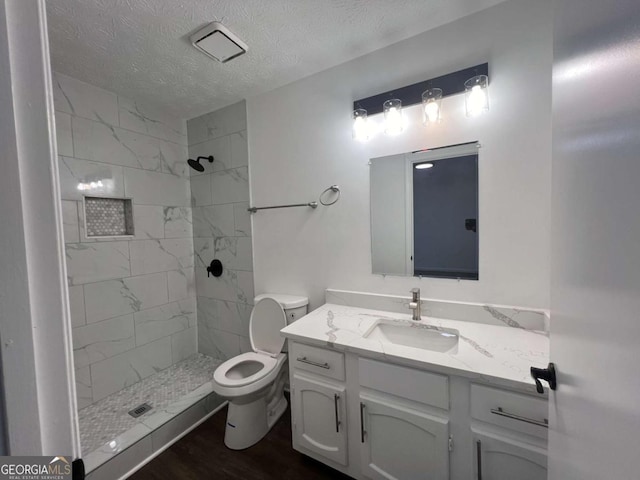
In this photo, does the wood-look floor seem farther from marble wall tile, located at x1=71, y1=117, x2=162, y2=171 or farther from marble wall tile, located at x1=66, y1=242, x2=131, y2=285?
marble wall tile, located at x1=71, y1=117, x2=162, y2=171

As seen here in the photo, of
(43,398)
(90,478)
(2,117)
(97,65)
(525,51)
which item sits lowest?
(90,478)

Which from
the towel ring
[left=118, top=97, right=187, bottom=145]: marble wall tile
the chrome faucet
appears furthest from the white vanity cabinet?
[left=118, top=97, right=187, bottom=145]: marble wall tile

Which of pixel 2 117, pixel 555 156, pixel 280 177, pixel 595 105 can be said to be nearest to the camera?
pixel 2 117

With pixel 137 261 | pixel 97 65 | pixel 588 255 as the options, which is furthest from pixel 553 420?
pixel 97 65

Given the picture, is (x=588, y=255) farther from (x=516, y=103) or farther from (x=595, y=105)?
(x=516, y=103)

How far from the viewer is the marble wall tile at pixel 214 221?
7.59 feet

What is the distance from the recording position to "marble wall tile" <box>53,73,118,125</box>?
1.75 meters

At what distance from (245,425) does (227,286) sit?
3.61ft

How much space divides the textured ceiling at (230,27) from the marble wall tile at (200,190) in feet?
2.46

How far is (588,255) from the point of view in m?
0.49

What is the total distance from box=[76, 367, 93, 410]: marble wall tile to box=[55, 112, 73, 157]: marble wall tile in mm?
1519

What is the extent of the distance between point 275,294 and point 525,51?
2.06 m

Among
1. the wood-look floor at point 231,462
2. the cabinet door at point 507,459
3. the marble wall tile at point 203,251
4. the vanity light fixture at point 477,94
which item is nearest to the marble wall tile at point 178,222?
the marble wall tile at point 203,251

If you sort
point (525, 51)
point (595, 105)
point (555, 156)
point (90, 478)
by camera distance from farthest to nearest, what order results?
1. point (90, 478)
2. point (525, 51)
3. point (555, 156)
4. point (595, 105)
